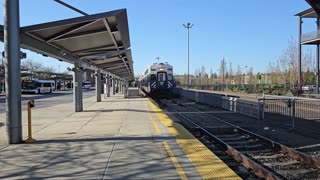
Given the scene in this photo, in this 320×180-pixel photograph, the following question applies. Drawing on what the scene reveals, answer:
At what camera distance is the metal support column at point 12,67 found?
36.9 ft

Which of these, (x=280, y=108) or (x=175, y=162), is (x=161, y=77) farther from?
(x=175, y=162)

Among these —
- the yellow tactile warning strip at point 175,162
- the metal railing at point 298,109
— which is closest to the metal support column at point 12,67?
the yellow tactile warning strip at point 175,162

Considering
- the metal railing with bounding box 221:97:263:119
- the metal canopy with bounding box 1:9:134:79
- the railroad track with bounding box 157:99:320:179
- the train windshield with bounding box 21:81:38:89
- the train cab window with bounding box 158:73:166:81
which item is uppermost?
the metal canopy with bounding box 1:9:134:79

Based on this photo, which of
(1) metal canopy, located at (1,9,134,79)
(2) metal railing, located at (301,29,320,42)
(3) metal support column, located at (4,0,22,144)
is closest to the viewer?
(3) metal support column, located at (4,0,22,144)

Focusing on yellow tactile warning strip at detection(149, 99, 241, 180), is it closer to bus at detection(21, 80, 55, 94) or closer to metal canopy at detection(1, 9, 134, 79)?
metal canopy at detection(1, 9, 134, 79)

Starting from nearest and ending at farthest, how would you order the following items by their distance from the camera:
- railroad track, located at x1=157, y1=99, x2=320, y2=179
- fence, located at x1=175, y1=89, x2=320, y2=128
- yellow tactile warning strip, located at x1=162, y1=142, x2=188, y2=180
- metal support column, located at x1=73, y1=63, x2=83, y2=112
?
1. yellow tactile warning strip, located at x1=162, y1=142, x2=188, y2=180
2. railroad track, located at x1=157, y1=99, x2=320, y2=179
3. fence, located at x1=175, y1=89, x2=320, y2=128
4. metal support column, located at x1=73, y1=63, x2=83, y2=112

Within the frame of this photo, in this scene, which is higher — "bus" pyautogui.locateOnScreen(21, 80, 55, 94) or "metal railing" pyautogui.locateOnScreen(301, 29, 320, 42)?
"metal railing" pyautogui.locateOnScreen(301, 29, 320, 42)

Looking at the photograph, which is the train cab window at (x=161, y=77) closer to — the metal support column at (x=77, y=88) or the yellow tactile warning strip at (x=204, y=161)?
the metal support column at (x=77, y=88)

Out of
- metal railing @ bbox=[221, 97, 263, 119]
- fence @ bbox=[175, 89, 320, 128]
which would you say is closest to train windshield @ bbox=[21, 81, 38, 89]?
metal railing @ bbox=[221, 97, 263, 119]

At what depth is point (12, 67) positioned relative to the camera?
11.3m

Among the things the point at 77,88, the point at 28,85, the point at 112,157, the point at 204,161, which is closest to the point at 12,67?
the point at 112,157

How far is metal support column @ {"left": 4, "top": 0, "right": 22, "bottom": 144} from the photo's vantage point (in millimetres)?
11250

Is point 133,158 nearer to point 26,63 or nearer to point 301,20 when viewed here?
point 301,20

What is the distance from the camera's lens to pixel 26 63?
412 feet
